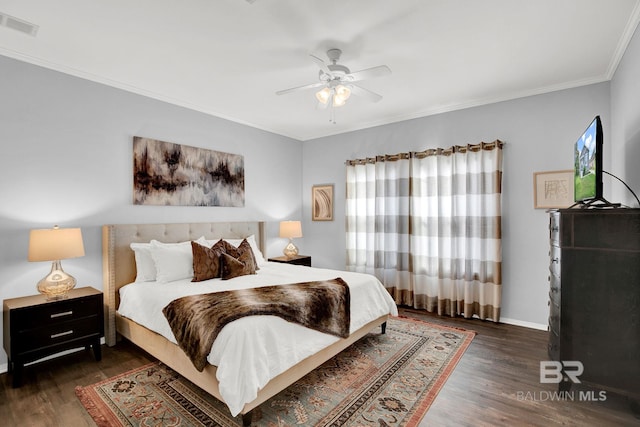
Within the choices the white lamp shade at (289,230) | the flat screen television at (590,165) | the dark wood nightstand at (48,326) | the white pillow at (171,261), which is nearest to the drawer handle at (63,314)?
the dark wood nightstand at (48,326)

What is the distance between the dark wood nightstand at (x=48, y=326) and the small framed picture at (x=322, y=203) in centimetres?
350

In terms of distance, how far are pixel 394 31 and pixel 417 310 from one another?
3530 millimetres

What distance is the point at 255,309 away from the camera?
2215 mm

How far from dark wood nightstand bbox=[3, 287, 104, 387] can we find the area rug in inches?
20.4

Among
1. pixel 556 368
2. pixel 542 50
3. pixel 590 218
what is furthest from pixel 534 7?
pixel 556 368

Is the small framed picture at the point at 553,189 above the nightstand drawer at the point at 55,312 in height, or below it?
above

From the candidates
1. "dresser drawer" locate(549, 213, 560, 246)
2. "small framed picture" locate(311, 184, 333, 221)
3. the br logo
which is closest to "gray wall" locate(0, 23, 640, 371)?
"dresser drawer" locate(549, 213, 560, 246)

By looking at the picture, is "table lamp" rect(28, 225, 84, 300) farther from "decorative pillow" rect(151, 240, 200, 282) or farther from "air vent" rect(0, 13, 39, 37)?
"air vent" rect(0, 13, 39, 37)

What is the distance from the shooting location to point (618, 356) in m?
2.19

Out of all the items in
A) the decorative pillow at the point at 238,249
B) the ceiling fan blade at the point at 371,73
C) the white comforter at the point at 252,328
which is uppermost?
the ceiling fan blade at the point at 371,73

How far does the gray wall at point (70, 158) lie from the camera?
280 centimetres

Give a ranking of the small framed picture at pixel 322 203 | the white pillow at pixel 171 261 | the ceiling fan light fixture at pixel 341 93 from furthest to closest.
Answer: the small framed picture at pixel 322 203, the white pillow at pixel 171 261, the ceiling fan light fixture at pixel 341 93

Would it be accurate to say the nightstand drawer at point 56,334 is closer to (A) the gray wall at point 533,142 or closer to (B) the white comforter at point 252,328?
(B) the white comforter at point 252,328

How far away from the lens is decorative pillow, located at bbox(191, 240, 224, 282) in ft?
10.8
